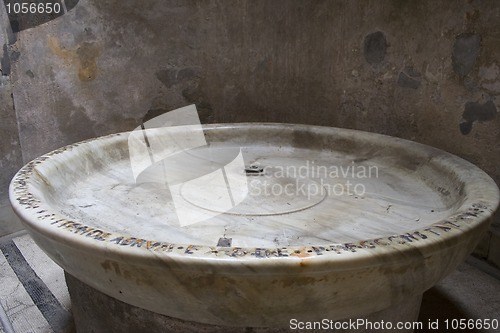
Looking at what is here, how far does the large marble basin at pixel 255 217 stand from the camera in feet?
4.01

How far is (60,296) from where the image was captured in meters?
2.29

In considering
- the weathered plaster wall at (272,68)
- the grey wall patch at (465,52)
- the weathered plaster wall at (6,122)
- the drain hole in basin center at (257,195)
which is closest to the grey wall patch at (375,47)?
the weathered plaster wall at (272,68)

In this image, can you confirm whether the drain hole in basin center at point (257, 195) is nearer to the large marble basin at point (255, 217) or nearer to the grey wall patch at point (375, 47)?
the large marble basin at point (255, 217)

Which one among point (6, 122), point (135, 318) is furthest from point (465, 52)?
point (6, 122)

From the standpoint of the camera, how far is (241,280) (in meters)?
1.20

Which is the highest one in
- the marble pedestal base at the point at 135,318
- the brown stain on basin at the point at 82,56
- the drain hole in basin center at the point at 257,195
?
the brown stain on basin at the point at 82,56

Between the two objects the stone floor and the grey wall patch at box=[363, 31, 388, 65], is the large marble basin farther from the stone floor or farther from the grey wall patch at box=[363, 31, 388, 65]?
the grey wall patch at box=[363, 31, 388, 65]

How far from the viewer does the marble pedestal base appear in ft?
4.57

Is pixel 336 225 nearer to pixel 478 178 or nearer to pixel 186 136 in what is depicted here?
pixel 478 178

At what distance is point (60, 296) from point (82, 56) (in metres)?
1.69

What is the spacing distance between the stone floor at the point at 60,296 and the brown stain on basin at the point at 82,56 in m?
1.28

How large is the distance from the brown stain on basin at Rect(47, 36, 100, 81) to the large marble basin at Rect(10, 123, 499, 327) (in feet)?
2.88

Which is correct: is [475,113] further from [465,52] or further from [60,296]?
[60,296]

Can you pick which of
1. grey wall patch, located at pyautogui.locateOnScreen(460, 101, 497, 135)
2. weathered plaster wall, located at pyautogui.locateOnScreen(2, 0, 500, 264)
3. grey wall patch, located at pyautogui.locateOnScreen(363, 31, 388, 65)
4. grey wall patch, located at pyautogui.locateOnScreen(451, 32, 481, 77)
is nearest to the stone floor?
weathered plaster wall, located at pyautogui.locateOnScreen(2, 0, 500, 264)
